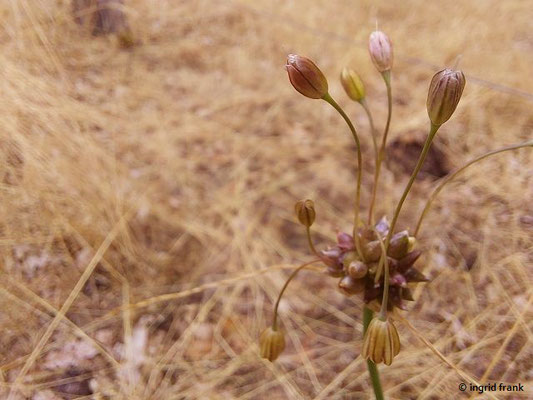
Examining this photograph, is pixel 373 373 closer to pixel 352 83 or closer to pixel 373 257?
pixel 373 257

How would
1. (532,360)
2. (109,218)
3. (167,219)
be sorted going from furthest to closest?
(167,219)
(109,218)
(532,360)

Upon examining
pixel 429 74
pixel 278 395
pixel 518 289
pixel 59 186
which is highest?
pixel 429 74

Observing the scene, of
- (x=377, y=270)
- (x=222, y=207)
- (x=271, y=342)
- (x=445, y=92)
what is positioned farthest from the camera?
(x=222, y=207)

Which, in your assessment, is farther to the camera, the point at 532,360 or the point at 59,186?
the point at 59,186

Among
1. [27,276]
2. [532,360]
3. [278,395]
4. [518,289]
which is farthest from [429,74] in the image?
[27,276]

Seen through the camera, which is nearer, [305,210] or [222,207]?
[305,210]

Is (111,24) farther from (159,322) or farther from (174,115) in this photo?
(159,322)

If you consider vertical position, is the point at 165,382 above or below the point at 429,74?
below

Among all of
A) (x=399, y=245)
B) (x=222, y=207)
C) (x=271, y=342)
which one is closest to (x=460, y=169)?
(x=399, y=245)
